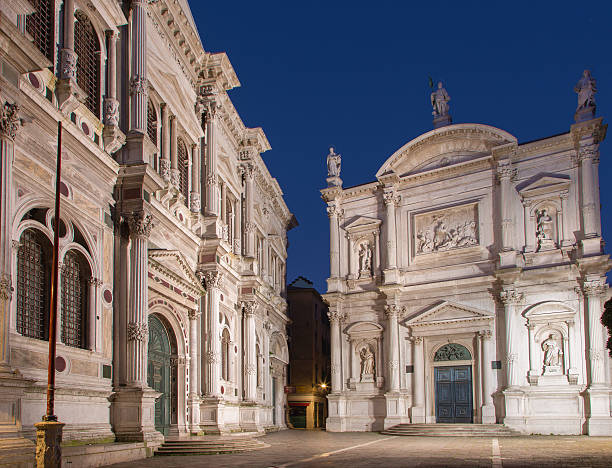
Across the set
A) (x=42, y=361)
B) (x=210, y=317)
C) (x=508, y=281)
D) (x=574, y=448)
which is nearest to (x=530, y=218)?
(x=508, y=281)

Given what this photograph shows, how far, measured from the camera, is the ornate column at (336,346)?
112 ft

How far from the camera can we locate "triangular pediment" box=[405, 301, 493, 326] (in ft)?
100

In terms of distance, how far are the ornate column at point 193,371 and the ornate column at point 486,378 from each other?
45.8 feet

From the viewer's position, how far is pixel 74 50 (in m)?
15.5

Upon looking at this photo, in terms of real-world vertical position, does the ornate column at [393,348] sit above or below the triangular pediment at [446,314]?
below

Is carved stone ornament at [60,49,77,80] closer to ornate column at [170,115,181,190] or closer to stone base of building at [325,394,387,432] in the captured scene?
ornate column at [170,115,181,190]

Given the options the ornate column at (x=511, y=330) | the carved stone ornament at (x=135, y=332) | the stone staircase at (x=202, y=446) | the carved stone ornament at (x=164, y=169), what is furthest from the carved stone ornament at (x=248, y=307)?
the carved stone ornament at (x=135, y=332)

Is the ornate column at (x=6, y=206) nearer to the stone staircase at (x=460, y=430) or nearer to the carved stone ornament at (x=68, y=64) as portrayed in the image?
the carved stone ornament at (x=68, y=64)

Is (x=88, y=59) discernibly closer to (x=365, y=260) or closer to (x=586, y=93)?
(x=365, y=260)

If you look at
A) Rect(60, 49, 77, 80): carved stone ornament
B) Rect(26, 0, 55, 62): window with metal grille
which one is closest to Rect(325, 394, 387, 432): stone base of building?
Rect(60, 49, 77, 80): carved stone ornament

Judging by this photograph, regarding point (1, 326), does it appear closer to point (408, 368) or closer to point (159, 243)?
point (159, 243)

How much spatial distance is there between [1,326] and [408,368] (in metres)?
24.1

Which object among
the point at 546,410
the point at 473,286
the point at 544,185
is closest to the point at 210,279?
the point at 473,286

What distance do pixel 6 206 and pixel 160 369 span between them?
388 inches
